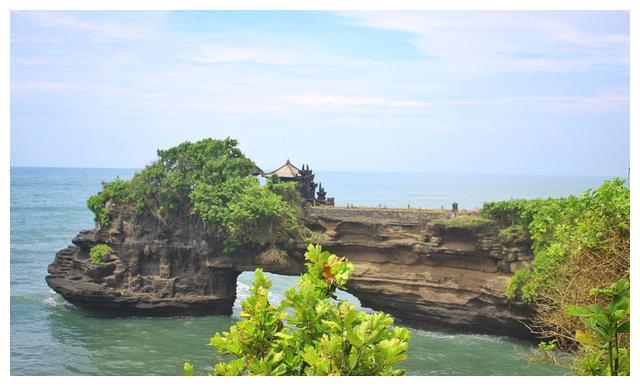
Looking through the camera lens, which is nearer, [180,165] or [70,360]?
[70,360]

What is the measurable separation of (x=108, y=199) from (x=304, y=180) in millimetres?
6822

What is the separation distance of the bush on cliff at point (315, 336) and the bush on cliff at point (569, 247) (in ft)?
17.7

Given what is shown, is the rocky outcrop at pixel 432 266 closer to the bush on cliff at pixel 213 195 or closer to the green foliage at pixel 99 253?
the bush on cliff at pixel 213 195

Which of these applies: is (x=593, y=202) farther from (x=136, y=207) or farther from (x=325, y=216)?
(x=136, y=207)

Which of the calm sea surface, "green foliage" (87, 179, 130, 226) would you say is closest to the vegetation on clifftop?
the calm sea surface

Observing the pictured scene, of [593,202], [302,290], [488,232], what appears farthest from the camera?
[488,232]

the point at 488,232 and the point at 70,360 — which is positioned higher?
the point at 488,232

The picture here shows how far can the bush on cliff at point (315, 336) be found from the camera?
755cm

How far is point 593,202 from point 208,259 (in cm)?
1334

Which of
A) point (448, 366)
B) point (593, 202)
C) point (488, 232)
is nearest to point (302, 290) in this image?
point (593, 202)

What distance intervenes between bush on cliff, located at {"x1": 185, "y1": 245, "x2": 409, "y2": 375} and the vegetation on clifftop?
5.75 feet

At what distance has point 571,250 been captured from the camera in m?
17.4

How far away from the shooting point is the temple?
29.0 m

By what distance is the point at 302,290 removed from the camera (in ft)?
26.5
